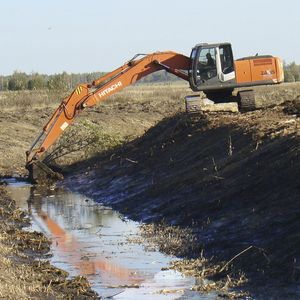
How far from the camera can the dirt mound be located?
12.6 meters

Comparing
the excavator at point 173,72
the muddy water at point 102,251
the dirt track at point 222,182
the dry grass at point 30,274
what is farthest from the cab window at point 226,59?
the dry grass at point 30,274

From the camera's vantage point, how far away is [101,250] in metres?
15.0

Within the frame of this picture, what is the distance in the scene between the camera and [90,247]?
608 inches

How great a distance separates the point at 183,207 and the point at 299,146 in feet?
9.78

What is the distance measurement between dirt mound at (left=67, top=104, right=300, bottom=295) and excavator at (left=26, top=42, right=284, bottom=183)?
4.62 feet

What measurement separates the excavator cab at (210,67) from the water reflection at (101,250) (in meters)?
5.89

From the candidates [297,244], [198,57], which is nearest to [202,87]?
[198,57]

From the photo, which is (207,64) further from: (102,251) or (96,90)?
(102,251)

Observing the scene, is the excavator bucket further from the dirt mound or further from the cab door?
the cab door

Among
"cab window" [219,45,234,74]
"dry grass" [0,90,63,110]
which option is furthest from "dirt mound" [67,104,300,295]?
"dry grass" [0,90,63,110]

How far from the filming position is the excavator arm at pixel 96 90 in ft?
86.0

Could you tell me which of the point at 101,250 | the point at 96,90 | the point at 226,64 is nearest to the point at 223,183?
the point at 101,250

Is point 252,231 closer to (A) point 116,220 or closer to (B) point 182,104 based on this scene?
(A) point 116,220

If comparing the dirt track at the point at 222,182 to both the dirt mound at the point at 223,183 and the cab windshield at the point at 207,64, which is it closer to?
the dirt mound at the point at 223,183
